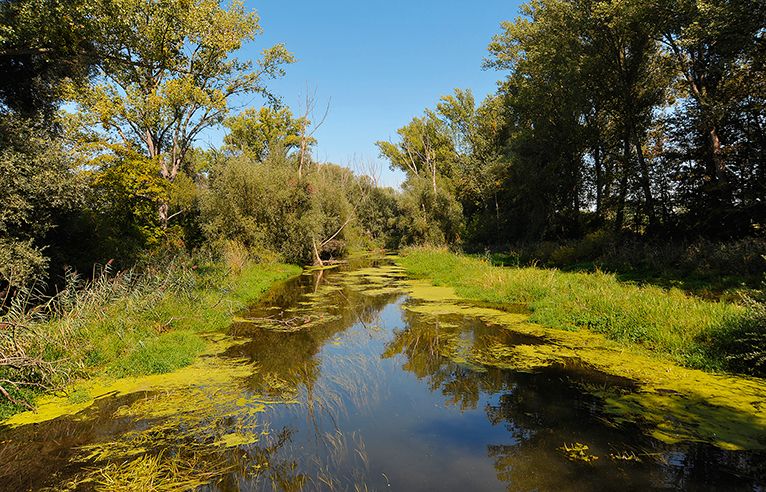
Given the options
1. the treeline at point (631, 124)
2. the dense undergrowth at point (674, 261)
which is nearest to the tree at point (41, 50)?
the dense undergrowth at point (674, 261)

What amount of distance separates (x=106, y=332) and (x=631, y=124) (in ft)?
75.6

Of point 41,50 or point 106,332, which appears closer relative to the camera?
point 106,332

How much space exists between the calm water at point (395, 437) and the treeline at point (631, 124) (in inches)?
528

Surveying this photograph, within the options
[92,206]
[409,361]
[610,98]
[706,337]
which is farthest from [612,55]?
[92,206]

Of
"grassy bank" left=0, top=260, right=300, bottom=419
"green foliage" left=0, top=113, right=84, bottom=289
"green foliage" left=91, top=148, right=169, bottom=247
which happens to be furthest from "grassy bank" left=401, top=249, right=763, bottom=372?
"green foliage" left=91, top=148, right=169, bottom=247

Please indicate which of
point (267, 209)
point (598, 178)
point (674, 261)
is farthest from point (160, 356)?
point (598, 178)

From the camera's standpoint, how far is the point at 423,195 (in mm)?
34438

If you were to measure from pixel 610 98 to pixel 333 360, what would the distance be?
2080 cm

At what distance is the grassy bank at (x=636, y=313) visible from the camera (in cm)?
679

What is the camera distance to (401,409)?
6.07m

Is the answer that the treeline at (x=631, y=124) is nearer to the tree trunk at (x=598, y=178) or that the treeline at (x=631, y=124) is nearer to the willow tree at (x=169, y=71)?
the tree trunk at (x=598, y=178)

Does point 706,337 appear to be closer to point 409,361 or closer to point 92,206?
point 409,361

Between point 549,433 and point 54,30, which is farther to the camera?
point 54,30

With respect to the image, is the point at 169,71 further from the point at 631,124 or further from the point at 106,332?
the point at 631,124
